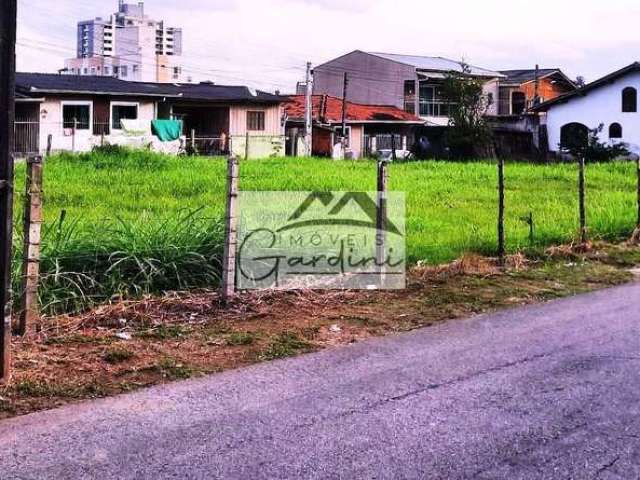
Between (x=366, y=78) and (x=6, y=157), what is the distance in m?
47.7

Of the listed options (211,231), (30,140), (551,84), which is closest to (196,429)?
(211,231)

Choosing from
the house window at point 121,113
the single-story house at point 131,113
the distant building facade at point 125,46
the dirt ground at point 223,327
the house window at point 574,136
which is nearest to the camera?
the dirt ground at point 223,327

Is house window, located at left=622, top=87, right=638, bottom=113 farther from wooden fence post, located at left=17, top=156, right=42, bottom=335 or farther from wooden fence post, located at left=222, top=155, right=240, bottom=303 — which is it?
wooden fence post, located at left=17, top=156, right=42, bottom=335

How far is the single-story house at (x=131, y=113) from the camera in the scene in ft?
101

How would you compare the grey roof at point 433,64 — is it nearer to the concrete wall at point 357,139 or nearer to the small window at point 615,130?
the concrete wall at point 357,139

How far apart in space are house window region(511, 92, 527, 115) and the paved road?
4921cm

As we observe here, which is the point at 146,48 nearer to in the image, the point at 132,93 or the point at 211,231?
the point at 132,93

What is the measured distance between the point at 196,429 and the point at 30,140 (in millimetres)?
27927

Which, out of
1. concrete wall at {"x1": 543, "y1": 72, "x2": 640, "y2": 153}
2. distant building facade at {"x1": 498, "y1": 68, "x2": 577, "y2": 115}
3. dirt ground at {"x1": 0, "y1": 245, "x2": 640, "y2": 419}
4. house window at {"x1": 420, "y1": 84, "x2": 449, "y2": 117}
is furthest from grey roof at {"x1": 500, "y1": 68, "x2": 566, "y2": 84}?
dirt ground at {"x1": 0, "y1": 245, "x2": 640, "y2": 419}

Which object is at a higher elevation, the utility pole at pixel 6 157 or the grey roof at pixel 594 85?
the grey roof at pixel 594 85

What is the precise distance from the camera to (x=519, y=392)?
502 centimetres

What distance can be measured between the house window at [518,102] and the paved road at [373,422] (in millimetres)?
49210

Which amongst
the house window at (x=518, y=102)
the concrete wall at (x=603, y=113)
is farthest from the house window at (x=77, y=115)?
the house window at (x=518, y=102)

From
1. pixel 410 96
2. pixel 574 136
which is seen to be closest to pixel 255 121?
pixel 410 96
